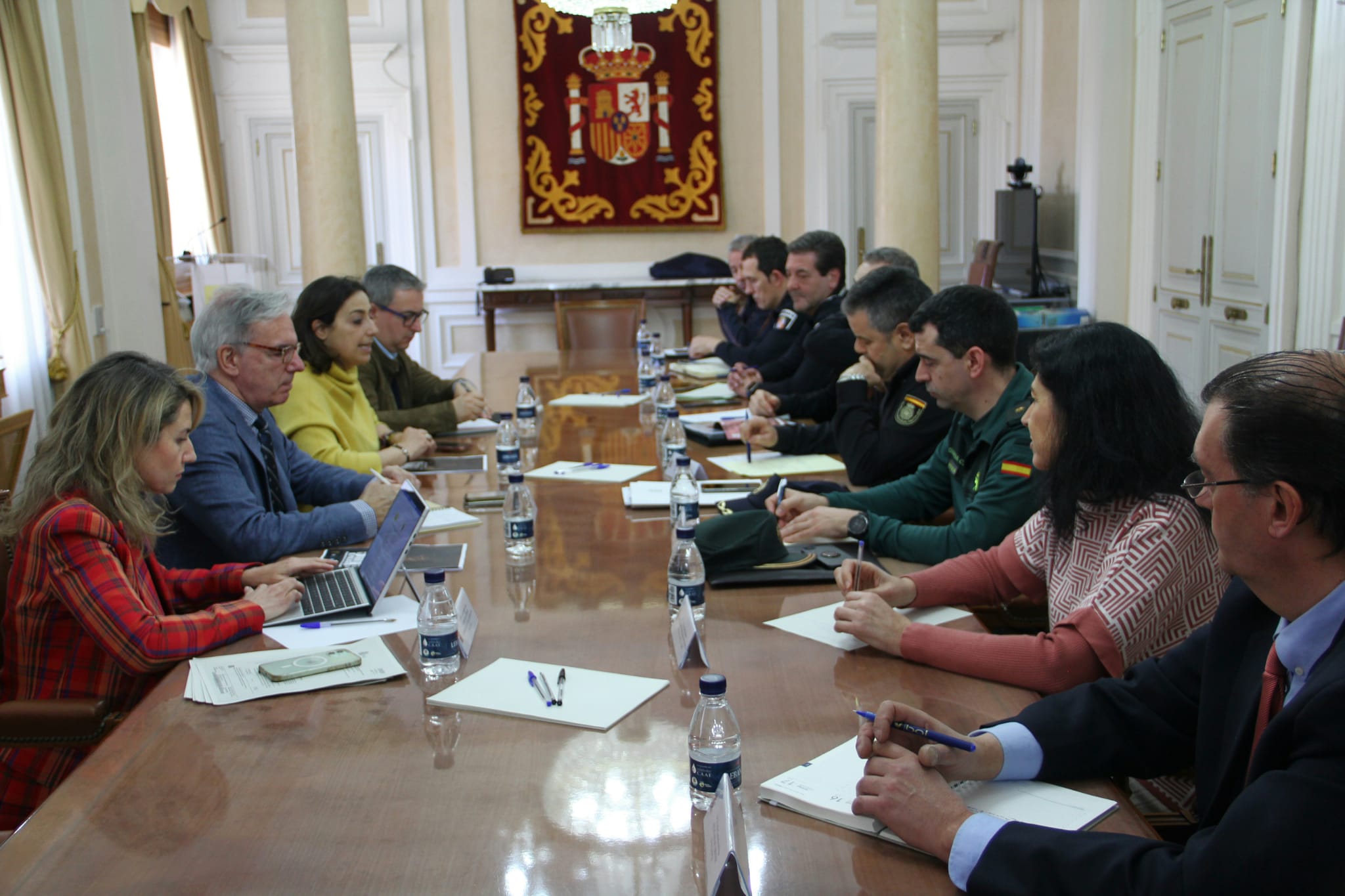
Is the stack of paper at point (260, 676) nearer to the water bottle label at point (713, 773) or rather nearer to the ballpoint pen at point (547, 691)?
the ballpoint pen at point (547, 691)

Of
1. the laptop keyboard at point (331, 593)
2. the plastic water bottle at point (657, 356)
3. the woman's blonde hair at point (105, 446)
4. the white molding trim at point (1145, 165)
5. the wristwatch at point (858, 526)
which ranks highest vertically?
the white molding trim at point (1145, 165)

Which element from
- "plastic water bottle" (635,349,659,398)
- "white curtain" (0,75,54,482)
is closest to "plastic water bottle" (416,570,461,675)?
"plastic water bottle" (635,349,659,398)

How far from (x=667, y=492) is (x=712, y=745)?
5.16 feet

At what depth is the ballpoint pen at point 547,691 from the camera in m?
1.62

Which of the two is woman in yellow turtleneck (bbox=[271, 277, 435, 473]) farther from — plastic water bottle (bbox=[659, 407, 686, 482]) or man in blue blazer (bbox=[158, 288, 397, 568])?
plastic water bottle (bbox=[659, 407, 686, 482])

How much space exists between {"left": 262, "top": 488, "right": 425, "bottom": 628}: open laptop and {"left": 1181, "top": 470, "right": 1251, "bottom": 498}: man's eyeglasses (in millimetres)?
1303

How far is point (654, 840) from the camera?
1.26m

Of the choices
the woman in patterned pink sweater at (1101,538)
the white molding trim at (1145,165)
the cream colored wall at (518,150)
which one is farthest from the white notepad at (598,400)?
the cream colored wall at (518,150)

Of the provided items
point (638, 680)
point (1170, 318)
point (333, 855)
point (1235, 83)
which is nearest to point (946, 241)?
point (1170, 318)

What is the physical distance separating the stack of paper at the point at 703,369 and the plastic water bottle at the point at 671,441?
183 cm

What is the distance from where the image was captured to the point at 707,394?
14.8 feet

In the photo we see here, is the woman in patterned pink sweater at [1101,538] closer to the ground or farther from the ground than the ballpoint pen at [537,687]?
farther from the ground

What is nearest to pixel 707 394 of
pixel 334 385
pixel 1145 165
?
pixel 334 385

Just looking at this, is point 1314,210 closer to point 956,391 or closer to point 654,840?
point 956,391
